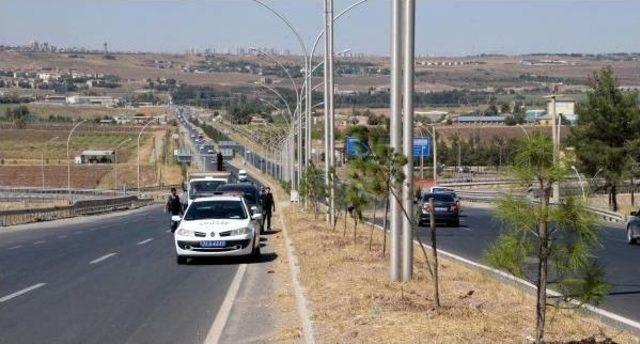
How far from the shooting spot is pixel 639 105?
242 feet

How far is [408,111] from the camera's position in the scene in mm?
16031

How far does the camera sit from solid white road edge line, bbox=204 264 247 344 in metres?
13.3

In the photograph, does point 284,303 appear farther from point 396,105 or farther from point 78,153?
point 78,153

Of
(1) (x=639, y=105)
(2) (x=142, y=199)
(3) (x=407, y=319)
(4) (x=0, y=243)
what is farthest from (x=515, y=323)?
(2) (x=142, y=199)

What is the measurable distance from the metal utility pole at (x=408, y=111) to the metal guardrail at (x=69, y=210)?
38.3 meters

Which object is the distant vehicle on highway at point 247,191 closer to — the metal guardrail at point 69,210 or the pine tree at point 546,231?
the metal guardrail at point 69,210

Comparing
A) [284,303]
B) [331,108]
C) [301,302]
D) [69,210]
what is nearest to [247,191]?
[331,108]

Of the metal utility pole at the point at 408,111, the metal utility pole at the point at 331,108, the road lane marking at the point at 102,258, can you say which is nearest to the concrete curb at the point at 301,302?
the metal utility pole at the point at 408,111

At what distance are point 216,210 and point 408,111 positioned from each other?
35.9 ft

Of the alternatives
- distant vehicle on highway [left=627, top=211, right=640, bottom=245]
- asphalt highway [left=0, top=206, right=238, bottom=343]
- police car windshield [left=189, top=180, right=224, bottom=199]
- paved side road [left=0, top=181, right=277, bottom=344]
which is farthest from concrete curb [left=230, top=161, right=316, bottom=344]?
police car windshield [left=189, top=180, right=224, bottom=199]

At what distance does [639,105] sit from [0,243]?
49.4m

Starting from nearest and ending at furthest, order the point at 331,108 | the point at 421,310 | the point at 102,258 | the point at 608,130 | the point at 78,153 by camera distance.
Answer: the point at 421,310 < the point at 102,258 < the point at 331,108 < the point at 608,130 < the point at 78,153

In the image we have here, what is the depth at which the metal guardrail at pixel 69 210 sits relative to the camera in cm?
5341

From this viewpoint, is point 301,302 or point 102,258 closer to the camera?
point 301,302
